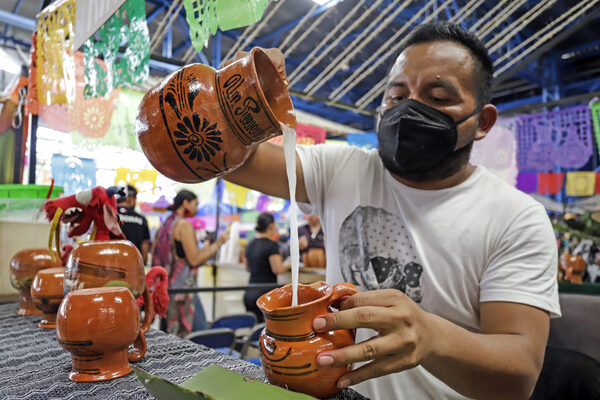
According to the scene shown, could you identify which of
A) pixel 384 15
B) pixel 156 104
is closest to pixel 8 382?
pixel 156 104

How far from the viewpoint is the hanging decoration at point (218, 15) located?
991 millimetres

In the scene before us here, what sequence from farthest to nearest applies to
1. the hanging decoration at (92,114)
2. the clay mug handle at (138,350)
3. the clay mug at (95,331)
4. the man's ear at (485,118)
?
the hanging decoration at (92,114)
the man's ear at (485,118)
the clay mug handle at (138,350)
the clay mug at (95,331)

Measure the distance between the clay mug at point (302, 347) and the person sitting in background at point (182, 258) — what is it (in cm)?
296

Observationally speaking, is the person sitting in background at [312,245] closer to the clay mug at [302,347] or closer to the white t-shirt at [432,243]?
the white t-shirt at [432,243]

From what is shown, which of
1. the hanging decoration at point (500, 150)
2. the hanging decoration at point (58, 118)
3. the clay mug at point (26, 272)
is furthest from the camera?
the hanging decoration at point (500, 150)

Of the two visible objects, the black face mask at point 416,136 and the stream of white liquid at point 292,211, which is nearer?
the stream of white liquid at point 292,211

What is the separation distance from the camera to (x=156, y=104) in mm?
735

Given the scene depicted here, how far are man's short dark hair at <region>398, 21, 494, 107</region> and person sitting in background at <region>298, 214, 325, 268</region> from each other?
3617 millimetres

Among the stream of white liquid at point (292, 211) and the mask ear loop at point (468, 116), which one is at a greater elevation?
the mask ear loop at point (468, 116)

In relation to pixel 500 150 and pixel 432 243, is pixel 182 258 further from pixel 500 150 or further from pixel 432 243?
pixel 500 150

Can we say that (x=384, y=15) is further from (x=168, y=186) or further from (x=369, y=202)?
(x=369, y=202)

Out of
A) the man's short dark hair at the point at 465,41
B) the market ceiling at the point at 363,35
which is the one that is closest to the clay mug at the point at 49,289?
the man's short dark hair at the point at 465,41

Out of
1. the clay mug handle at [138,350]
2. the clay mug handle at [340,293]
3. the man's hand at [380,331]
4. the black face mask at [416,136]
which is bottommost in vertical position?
the clay mug handle at [138,350]

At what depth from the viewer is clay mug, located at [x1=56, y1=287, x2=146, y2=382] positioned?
2.69 ft
